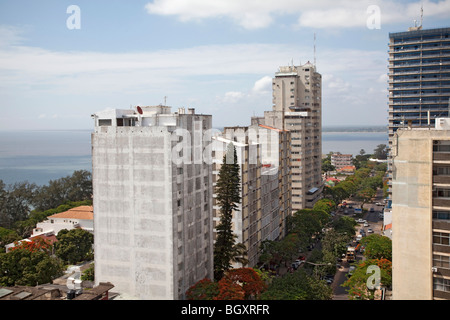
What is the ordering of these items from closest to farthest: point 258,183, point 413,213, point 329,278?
point 413,213 → point 329,278 → point 258,183

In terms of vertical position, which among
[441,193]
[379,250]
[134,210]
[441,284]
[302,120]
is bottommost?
[379,250]

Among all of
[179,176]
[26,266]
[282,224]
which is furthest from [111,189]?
[282,224]

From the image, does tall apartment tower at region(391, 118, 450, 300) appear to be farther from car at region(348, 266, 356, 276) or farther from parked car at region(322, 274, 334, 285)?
parked car at region(322, 274, 334, 285)

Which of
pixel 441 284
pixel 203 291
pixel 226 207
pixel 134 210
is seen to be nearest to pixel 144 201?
pixel 134 210

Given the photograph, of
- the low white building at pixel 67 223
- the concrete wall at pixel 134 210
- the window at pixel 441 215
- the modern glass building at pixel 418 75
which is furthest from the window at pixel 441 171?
the low white building at pixel 67 223

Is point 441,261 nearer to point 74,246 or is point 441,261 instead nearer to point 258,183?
point 258,183

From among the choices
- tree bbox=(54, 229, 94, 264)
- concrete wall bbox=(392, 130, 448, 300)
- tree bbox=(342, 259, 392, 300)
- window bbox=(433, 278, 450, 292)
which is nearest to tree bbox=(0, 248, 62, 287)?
tree bbox=(54, 229, 94, 264)
